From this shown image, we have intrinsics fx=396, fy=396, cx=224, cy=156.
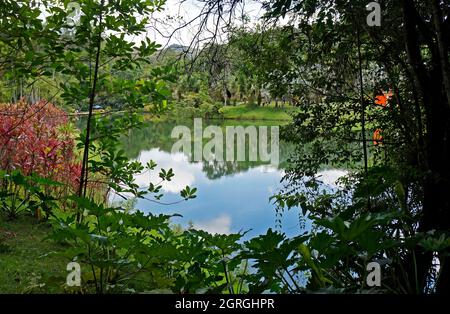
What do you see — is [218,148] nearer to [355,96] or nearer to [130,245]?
[355,96]

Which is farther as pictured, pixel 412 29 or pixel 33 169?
pixel 33 169

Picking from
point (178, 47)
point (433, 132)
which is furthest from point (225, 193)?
point (433, 132)

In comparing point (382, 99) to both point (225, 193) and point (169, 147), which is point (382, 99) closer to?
point (225, 193)

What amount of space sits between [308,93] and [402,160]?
81 cm

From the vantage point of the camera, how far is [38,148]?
376cm

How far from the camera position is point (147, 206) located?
5.75 metres

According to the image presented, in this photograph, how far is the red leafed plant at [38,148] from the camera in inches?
143

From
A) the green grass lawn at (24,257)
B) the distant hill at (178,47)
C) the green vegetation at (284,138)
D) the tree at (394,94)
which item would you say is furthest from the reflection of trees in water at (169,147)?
the distant hill at (178,47)

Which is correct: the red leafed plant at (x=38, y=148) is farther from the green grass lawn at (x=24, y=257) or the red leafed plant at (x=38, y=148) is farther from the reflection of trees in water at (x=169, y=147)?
the reflection of trees in water at (x=169, y=147)

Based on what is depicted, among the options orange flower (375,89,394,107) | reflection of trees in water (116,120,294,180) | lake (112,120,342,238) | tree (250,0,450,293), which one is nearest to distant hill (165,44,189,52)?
tree (250,0,450,293)

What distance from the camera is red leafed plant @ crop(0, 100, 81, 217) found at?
3.63m

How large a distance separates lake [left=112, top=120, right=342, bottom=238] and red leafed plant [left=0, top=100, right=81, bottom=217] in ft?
2.32
